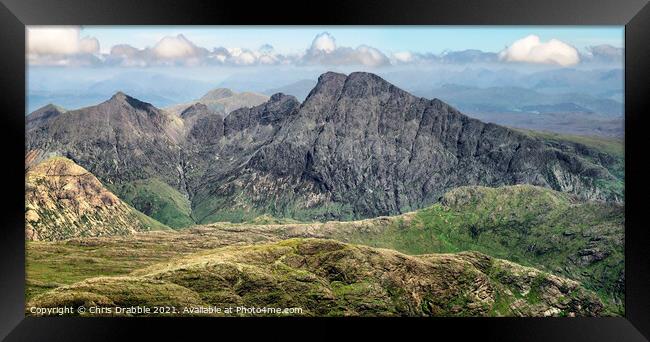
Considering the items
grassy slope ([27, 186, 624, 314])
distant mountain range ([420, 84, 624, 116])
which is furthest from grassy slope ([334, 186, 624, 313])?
distant mountain range ([420, 84, 624, 116])

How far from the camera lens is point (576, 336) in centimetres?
4059

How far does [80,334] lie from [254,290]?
58963 millimetres

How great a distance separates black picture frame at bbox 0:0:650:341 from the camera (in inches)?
1585

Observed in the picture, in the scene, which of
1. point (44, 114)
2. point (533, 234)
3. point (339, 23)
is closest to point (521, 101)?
point (533, 234)

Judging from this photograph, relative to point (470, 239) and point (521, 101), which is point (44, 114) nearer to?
point (470, 239)

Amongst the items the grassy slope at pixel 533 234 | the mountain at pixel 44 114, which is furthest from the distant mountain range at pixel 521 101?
the mountain at pixel 44 114

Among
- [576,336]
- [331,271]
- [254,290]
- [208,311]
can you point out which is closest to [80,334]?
[576,336]

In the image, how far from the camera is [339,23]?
1651 inches

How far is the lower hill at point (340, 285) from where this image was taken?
94.2 metres

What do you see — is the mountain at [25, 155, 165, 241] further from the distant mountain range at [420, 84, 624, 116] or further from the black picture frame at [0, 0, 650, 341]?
the black picture frame at [0, 0, 650, 341]

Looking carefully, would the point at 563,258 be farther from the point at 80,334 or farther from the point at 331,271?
the point at 80,334

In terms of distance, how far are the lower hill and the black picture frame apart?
4292 centimetres

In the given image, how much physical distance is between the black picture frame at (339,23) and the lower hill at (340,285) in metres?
42.9

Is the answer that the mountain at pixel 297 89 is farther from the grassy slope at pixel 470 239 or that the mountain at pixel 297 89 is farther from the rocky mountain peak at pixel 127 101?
the grassy slope at pixel 470 239
